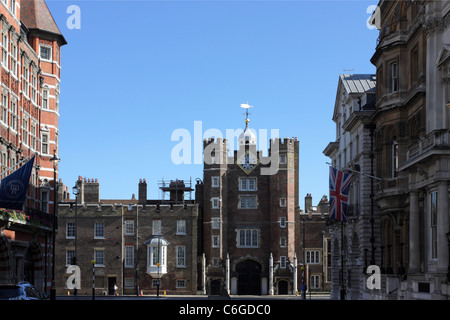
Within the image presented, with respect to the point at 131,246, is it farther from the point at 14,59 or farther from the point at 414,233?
the point at 414,233

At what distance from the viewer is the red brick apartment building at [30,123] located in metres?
42.8

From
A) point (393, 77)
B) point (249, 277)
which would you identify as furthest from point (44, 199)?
point (249, 277)

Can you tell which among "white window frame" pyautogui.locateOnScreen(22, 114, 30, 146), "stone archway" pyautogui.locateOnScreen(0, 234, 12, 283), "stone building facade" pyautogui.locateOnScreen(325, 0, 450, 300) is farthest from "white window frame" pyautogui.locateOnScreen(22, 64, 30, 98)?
"stone building facade" pyautogui.locateOnScreen(325, 0, 450, 300)

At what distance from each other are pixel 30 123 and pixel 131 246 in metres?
39.3

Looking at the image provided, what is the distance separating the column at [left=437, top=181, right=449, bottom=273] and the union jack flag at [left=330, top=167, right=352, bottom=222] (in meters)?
12.4

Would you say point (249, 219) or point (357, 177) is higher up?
point (357, 177)

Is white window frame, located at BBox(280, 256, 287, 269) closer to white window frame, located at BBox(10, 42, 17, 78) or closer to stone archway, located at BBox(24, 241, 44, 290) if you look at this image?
stone archway, located at BBox(24, 241, 44, 290)

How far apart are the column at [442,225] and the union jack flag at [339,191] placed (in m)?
12.4

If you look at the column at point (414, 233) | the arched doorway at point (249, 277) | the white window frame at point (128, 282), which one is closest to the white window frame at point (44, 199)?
the column at point (414, 233)

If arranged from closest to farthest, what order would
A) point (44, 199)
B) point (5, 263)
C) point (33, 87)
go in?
point (5, 263)
point (33, 87)
point (44, 199)

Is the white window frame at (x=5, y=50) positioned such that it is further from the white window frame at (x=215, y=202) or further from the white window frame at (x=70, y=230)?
the white window frame at (x=215, y=202)

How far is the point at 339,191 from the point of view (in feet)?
147

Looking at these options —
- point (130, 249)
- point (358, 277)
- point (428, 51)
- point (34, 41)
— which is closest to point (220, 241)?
point (130, 249)

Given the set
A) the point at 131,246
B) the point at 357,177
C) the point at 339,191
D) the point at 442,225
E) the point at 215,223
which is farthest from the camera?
the point at 215,223
